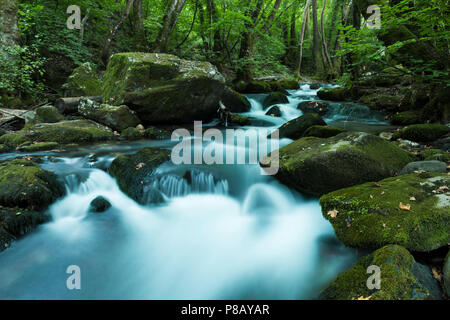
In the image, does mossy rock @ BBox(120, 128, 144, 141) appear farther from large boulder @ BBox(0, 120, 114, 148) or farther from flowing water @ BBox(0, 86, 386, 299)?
flowing water @ BBox(0, 86, 386, 299)

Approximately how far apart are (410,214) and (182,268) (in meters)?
2.69

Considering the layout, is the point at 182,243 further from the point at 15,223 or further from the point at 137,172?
the point at 15,223

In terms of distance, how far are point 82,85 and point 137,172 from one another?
6592 mm

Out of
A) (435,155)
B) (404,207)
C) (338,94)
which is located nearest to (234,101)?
(338,94)

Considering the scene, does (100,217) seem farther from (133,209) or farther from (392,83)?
(392,83)

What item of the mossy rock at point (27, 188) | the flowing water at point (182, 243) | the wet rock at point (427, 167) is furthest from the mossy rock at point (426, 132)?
the mossy rock at point (27, 188)

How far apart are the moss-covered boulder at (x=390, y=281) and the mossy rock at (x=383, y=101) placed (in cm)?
875

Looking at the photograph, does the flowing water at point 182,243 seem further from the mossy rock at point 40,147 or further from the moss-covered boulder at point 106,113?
the moss-covered boulder at point 106,113

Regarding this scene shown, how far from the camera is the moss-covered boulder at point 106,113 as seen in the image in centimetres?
746

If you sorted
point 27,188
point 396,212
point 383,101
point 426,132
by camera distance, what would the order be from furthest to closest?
point 383,101
point 426,132
point 27,188
point 396,212

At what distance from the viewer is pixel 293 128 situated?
22.7 feet

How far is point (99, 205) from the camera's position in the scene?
155 inches

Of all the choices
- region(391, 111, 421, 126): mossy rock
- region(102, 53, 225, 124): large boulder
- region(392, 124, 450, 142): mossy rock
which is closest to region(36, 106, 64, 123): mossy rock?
region(102, 53, 225, 124): large boulder
